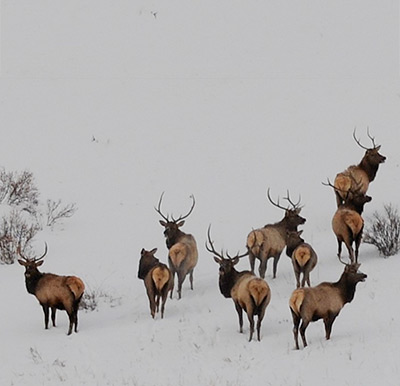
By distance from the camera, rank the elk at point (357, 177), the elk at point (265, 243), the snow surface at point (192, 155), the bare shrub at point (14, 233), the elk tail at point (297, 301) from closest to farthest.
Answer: the elk tail at point (297, 301) → the snow surface at point (192, 155) → the elk at point (265, 243) → the bare shrub at point (14, 233) → the elk at point (357, 177)

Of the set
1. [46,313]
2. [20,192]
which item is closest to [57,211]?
[20,192]

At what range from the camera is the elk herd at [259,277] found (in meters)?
10.3

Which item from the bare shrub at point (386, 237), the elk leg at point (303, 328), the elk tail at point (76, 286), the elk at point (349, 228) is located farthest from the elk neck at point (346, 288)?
the elk tail at point (76, 286)

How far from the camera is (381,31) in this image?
103 ft

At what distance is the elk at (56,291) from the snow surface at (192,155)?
36 cm

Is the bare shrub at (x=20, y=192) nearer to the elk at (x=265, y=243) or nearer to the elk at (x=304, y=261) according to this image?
the elk at (x=265, y=243)

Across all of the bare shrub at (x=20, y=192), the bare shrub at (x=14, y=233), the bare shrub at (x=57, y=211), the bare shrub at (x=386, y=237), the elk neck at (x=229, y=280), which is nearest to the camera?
the elk neck at (x=229, y=280)

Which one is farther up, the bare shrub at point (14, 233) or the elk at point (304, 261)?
the bare shrub at point (14, 233)

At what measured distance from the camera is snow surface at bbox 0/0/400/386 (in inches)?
416

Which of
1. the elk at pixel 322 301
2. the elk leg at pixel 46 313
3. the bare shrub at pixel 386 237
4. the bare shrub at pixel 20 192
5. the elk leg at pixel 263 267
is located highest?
the bare shrub at pixel 20 192

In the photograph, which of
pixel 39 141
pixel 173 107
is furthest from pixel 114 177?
pixel 173 107

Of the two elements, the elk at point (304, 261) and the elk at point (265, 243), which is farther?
the elk at point (265, 243)

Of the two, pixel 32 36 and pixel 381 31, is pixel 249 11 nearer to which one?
pixel 381 31

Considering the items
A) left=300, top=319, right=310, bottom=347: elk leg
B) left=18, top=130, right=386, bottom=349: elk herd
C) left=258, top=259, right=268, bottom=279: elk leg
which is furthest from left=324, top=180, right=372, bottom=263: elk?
left=300, top=319, right=310, bottom=347: elk leg
